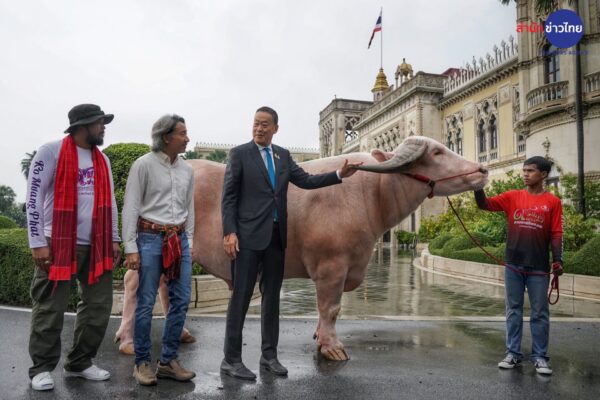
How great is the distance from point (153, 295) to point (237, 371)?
91 cm

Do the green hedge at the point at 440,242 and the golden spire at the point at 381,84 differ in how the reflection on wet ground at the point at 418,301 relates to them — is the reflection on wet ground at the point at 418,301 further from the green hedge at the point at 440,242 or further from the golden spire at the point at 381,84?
the golden spire at the point at 381,84

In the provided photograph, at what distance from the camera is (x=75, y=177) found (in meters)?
3.84

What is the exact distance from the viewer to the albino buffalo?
4.64 metres

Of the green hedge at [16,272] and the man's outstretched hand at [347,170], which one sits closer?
the man's outstretched hand at [347,170]

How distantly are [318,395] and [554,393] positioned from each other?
5.87 feet

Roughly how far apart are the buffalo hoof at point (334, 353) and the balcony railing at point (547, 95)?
20736 mm

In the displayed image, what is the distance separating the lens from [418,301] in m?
9.65

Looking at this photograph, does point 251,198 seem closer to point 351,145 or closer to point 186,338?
point 186,338

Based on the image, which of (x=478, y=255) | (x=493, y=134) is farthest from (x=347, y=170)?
(x=493, y=134)

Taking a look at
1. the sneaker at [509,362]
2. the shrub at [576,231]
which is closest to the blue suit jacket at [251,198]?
the sneaker at [509,362]

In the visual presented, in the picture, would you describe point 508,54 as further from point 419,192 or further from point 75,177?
point 75,177

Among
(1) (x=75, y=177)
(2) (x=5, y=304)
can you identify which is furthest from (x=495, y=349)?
(2) (x=5, y=304)

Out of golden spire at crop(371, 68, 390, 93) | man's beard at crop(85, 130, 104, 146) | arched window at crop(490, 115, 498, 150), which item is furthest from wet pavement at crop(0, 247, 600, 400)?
golden spire at crop(371, 68, 390, 93)

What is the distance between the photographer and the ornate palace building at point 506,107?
21.4m
